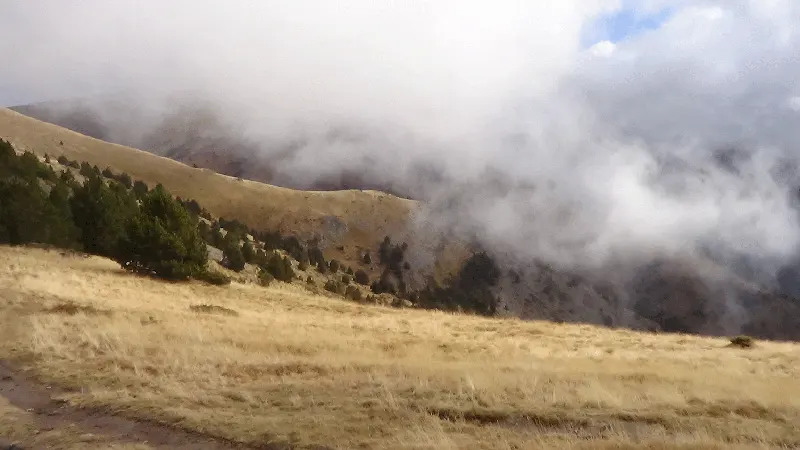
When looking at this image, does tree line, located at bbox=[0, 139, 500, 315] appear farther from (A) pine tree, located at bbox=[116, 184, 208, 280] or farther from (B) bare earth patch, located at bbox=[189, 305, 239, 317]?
(B) bare earth patch, located at bbox=[189, 305, 239, 317]

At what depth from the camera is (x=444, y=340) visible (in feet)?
76.2

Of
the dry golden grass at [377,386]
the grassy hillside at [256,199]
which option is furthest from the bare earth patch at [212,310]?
the grassy hillside at [256,199]

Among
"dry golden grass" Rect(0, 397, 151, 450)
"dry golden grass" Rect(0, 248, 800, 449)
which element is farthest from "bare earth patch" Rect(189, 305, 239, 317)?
"dry golden grass" Rect(0, 397, 151, 450)

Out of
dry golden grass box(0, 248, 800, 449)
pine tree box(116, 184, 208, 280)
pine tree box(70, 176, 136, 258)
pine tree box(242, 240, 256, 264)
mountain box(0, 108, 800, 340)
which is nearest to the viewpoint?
dry golden grass box(0, 248, 800, 449)

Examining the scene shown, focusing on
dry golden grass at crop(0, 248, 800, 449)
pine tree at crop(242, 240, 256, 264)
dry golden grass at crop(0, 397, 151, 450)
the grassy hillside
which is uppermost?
the grassy hillside

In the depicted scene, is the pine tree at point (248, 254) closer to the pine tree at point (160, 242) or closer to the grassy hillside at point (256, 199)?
the pine tree at point (160, 242)

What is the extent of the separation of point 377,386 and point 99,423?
4904 mm

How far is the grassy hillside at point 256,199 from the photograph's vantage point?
165 m

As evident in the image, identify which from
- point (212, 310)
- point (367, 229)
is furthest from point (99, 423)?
point (367, 229)

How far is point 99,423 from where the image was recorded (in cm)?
958

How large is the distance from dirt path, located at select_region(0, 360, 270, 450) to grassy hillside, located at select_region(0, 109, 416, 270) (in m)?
147

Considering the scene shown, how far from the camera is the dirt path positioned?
871 cm

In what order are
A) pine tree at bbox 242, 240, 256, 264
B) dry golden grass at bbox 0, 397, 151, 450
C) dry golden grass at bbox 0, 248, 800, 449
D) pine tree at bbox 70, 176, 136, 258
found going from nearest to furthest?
1. dry golden grass at bbox 0, 397, 151, 450
2. dry golden grass at bbox 0, 248, 800, 449
3. pine tree at bbox 70, 176, 136, 258
4. pine tree at bbox 242, 240, 256, 264

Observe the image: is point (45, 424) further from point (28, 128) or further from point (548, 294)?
point (28, 128)
